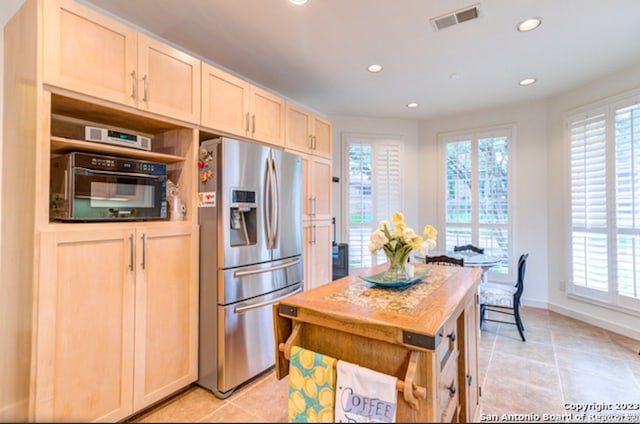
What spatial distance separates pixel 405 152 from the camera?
505cm

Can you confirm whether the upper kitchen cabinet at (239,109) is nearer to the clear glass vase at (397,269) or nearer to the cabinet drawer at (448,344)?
the clear glass vase at (397,269)

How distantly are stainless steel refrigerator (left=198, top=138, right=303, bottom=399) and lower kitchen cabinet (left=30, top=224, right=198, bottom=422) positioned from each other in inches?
5.4

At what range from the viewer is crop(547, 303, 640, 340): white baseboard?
315 cm

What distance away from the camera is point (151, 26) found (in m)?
2.38

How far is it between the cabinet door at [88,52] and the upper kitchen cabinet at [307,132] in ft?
4.65

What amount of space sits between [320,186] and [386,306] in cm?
220

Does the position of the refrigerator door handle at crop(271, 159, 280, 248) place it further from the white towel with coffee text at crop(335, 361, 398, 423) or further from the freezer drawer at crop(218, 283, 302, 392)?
the white towel with coffee text at crop(335, 361, 398, 423)

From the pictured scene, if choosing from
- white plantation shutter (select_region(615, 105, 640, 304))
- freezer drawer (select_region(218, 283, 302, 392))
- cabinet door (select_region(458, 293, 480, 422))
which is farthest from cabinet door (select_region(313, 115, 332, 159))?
white plantation shutter (select_region(615, 105, 640, 304))

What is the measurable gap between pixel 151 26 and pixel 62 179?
57.5 inches

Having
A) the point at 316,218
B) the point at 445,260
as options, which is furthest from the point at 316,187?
the point at 445,260

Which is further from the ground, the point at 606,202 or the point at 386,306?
the point at 606,202

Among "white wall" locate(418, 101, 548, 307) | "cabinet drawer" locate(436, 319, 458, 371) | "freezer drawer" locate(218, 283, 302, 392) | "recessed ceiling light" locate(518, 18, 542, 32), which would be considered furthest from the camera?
"white wall" locate(418, 101, 548, 307)

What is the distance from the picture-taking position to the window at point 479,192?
14.3 ft

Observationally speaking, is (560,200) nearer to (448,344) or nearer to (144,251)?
(448,344)
